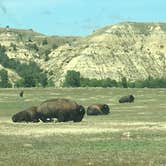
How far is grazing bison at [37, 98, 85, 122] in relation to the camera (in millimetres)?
42375

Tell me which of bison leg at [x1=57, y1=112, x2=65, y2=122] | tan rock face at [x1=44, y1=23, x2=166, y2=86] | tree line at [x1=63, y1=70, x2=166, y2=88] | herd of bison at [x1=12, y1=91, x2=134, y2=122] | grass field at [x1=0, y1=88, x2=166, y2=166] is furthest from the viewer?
tan rock face at [x1=44, y1=23, x2=166, y2=86]

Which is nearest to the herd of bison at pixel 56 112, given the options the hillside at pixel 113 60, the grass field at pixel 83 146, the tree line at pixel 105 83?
the grass field at pixel 83 146

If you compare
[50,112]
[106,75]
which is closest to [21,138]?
[50,112]

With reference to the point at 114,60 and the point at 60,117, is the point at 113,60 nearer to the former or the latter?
the point at 114,60

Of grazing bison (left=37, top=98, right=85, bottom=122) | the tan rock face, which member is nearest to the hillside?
the tan rock face

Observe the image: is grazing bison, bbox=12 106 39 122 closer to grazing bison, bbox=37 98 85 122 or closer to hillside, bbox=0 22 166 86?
grazing bison, bbox=37 98 85 122

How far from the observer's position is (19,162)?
20.8 meters

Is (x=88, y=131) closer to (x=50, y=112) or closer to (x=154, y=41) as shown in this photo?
(x=50, y=112)

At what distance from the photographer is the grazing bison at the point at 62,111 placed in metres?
42.4

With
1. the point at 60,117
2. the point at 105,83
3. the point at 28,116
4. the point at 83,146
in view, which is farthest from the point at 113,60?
the point at 83,146

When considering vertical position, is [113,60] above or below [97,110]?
above

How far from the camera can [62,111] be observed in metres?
42.3

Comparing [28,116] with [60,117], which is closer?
[60,117]

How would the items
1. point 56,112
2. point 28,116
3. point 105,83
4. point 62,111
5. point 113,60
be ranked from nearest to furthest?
point 62,111, point 56,112, point 28,116, point 105,83, point 113,60
